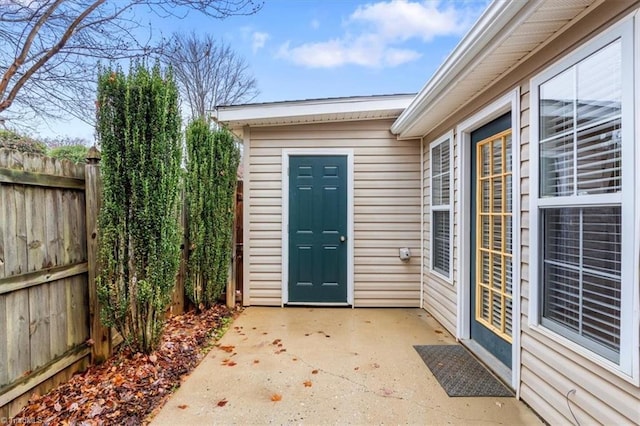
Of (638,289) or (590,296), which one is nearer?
(638,289)

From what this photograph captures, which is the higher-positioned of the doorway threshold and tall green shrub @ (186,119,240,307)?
tall green shrub @ (186,119,240,307)

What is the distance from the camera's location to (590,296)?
1701 mm

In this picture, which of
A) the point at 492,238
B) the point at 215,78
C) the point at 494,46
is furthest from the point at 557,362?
the point at 215,78

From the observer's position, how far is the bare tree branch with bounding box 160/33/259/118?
9.38 meters

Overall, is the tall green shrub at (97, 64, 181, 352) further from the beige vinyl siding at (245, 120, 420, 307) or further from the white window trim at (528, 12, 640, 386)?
the white window trim at (528, 12, 640, 386)

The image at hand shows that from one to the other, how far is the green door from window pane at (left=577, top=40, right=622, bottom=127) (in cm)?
293

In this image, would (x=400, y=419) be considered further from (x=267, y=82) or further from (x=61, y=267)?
(x=267, y=82)

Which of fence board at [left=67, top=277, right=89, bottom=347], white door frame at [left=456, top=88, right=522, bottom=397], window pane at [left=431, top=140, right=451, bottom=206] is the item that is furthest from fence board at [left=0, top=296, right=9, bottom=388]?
window pane at [left=431, top=140, right=451, bottom=206]

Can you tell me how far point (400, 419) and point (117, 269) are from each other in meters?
2.28

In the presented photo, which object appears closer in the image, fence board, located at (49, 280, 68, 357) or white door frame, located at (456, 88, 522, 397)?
fence board, located at (49, 280, 68, 357)

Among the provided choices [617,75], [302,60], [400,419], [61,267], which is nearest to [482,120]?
[617,75]

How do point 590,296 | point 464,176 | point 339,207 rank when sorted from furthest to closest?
point 339,207 < point 464,176 < point 590,296

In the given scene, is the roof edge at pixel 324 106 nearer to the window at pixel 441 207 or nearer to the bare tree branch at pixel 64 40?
the window at pixel 441 207

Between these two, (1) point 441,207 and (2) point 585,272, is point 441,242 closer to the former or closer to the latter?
(1) point 441,207
